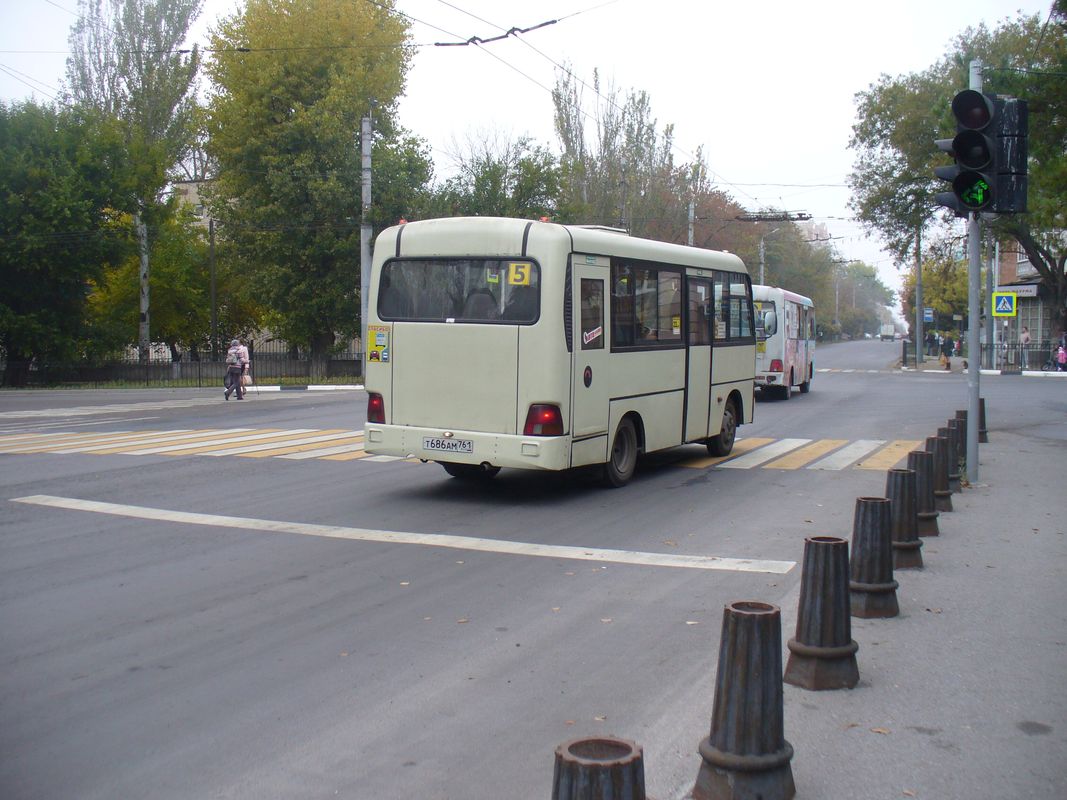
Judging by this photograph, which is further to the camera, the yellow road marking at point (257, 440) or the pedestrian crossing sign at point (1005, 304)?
the pedestrian crossing sign at point (1005, 304)

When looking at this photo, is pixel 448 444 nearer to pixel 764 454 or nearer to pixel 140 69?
pixel 764 454

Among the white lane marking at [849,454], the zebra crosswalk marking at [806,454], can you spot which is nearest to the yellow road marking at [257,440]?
the zebra crosswalk marking at [806,454]

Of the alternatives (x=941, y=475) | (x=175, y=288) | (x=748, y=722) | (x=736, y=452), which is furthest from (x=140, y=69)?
(x=748, y=722)

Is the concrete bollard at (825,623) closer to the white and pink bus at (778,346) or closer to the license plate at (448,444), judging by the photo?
the license plate at (448,444)

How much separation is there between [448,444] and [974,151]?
6.18m

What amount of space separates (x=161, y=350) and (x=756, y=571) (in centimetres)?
5848

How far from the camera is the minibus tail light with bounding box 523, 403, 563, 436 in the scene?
10523 millimetres

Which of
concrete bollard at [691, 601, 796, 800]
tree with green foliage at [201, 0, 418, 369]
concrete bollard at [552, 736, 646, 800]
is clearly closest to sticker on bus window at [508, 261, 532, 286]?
concrete bollard at [691, 601, 796, 800]

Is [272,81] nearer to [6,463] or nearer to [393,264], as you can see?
[6,463]

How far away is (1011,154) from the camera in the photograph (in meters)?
10.5

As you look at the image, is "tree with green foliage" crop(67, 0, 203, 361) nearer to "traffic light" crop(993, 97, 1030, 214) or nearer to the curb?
the curb

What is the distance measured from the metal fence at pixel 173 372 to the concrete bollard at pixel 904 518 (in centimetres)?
3657

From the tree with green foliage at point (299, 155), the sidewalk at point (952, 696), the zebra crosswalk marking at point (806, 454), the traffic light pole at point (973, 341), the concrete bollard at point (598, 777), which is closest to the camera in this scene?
the concrete bollard at point (598, 777)

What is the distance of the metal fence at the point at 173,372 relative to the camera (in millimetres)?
42906
